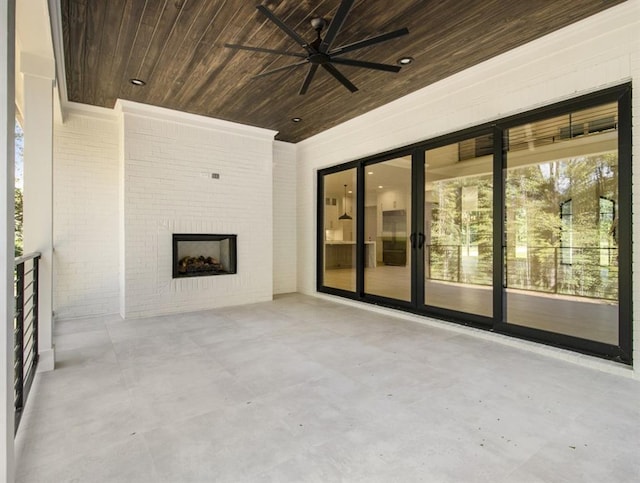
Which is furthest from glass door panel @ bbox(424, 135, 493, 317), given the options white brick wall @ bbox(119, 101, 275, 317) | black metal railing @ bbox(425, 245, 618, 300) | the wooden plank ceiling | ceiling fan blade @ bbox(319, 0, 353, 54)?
white brick wall @ bbox(119, 101, 275, 317)

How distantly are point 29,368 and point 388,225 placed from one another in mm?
4777

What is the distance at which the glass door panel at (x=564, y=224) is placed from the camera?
3529 millimetres

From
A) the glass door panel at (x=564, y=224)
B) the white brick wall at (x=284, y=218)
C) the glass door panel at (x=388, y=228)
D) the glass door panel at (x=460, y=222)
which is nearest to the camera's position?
the glass door panel at (x=564, y=224)

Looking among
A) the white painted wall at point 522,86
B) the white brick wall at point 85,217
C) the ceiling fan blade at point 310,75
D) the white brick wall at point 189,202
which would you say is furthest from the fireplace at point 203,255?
the ceiling fan blade at point 310,75

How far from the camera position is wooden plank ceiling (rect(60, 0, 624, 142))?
2779 mm

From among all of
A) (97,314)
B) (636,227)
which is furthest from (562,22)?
(97,314)

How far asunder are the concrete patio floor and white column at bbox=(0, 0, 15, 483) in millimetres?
449

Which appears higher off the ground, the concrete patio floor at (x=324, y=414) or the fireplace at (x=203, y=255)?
the fireplace at (x=203, y=255)

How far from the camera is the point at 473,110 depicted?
3.87m

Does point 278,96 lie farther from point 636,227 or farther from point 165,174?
point 636,227

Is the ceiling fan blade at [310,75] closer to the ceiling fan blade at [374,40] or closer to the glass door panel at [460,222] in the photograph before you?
the ceiling fan blade at [374,40]

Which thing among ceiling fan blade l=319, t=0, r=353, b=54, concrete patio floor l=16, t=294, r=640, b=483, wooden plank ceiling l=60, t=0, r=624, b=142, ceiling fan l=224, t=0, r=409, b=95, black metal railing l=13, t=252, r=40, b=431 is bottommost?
concrete patio floor l=16, t=294, r=640, b=483

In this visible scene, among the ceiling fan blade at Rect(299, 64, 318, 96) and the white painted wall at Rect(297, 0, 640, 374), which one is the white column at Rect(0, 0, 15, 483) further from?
the white painted wall at Rect(297, 0, 640, 374)

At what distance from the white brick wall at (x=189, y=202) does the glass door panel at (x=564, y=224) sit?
3844 millimetres
